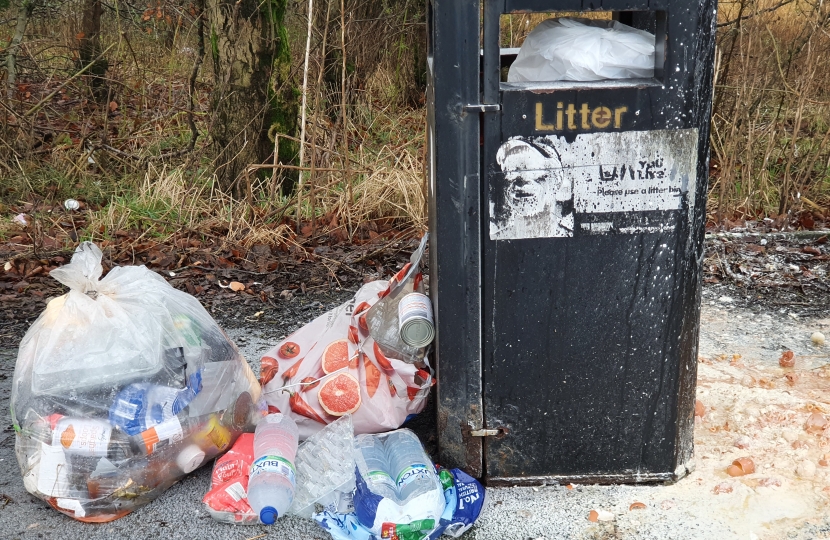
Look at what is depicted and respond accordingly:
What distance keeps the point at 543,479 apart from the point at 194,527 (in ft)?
3.63

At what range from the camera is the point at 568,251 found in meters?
2.38

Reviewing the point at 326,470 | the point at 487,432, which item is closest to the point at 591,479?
the point at 487,432

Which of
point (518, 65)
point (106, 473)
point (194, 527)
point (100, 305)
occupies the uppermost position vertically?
point (518, 65)

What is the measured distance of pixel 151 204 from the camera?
563cm

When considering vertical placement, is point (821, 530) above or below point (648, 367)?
below

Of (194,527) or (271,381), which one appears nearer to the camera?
(194,527)

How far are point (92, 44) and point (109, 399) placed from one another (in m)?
5.87

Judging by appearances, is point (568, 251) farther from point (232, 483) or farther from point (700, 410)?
point (232, 483)

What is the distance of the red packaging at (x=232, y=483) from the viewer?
2.44 metres

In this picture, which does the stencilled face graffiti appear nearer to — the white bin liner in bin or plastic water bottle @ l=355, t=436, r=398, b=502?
the white bin liner in bin

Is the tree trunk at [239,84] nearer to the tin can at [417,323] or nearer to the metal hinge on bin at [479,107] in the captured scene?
the tin can at [417,323]

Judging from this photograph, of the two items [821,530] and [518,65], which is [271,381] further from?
[821,530]

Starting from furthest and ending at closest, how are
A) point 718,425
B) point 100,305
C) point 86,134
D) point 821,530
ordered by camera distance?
point 86,134
point 718,425
point 100,305
point 821,530

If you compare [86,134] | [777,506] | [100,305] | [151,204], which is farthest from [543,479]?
[86,134]
